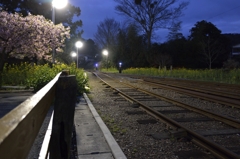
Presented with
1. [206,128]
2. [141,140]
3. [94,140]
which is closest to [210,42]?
[206,128]

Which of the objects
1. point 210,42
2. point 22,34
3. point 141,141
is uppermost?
point 210,42

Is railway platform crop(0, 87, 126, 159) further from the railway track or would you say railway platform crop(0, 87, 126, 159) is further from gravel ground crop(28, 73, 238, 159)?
the railway track

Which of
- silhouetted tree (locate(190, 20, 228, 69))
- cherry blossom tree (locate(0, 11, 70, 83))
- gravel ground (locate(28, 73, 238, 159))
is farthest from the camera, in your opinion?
silhouetted tree (locate(190, 20, 228, 69))

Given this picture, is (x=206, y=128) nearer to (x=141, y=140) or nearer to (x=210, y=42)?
(x=141, y=140)

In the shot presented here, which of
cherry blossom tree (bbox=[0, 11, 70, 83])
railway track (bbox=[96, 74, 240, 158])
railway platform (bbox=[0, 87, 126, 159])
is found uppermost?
cherry blossom tree (bbox=[0, 11, 70, 83])

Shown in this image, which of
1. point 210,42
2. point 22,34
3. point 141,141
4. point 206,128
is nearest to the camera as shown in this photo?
point 141,141

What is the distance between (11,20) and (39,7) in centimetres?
1362

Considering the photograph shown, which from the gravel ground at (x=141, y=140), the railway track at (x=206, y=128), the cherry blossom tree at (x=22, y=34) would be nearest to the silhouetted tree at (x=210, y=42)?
the cherry blossom tree at (x=22, y=34)

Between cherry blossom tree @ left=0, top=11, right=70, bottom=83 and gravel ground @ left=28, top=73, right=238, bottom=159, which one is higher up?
cherry blossom tree @ left=0, top=11, right=70, bottom=83

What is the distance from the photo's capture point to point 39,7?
27.7m

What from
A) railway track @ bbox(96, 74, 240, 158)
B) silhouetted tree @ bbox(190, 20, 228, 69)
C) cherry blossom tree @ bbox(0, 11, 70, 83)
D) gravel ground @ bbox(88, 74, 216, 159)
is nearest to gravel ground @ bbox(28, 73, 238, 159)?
gravel ground @ bbox(88, 74, 216, 159)

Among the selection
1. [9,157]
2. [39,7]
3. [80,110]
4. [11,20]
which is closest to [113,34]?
[39,7]

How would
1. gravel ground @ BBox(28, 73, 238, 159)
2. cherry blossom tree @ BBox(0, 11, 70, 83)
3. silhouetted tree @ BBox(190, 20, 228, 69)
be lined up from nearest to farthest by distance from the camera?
gravel ground @ BBox(28, 73, 238, 159) < cherry blossom tree @ BBox(0, 11, 70, 83) < silhouetted tree @ BBox(190, 20, 228, 69)

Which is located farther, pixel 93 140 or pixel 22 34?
pixel 22 34
